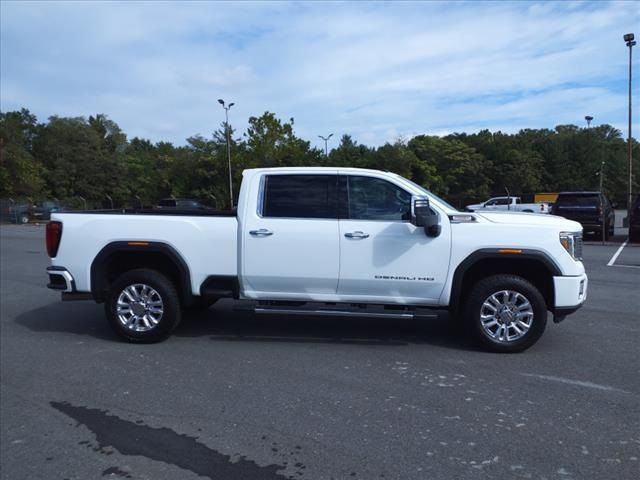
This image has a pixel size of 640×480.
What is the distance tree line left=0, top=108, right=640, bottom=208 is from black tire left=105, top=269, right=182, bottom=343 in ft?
140

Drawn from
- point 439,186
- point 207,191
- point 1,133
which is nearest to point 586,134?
point 439,186

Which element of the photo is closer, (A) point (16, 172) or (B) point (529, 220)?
(B) point (529, 220)

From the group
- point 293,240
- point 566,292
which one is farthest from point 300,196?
point 566,292

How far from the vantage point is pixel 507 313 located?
5676 millimetres

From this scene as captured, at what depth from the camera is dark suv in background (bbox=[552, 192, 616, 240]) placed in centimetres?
1859

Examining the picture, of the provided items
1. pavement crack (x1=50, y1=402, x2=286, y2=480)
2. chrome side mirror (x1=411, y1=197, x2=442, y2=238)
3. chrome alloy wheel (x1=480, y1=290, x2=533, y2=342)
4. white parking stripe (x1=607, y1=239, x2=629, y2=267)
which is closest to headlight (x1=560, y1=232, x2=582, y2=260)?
chrome alloy wheel (x1=480, y1=290, x2=533, y2=342)

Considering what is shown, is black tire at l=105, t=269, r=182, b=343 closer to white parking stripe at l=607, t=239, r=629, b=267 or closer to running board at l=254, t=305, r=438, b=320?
running board at l=254, t=305, r=438, b=320

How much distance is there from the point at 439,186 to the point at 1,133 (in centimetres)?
5050

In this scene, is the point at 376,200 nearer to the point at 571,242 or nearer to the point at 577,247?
the point at 571,242

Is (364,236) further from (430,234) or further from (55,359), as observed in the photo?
(55,359)

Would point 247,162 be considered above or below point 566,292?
above

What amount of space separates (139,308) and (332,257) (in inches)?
89.9

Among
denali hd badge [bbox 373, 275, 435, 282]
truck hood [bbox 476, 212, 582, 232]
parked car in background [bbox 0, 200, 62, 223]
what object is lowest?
denali hd badge [bbox 373, 275, 435, 282]

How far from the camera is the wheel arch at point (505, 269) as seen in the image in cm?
561
